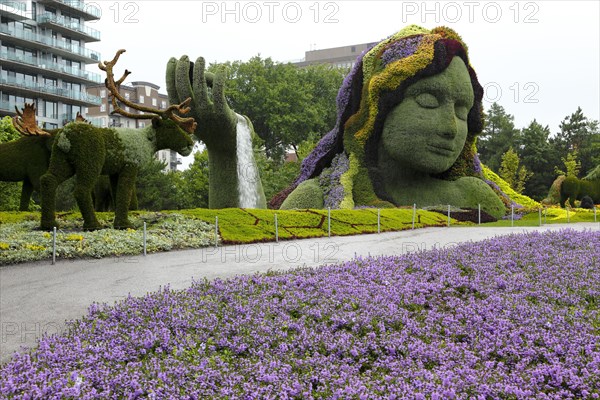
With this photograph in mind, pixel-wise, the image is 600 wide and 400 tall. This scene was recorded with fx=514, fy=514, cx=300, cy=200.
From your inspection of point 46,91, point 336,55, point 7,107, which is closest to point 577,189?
point 7,107

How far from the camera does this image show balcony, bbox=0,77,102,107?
1823 inches

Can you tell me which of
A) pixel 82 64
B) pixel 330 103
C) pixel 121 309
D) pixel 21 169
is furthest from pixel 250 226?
pixel 82 64

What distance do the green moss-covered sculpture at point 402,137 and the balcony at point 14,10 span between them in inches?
1408

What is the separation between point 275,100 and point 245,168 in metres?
25.5

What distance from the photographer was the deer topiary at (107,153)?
12648mm

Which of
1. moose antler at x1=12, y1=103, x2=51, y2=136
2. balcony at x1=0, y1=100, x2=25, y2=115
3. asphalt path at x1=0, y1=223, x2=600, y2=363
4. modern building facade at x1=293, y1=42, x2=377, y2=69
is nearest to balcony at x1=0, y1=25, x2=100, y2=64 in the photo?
balcony at x1=0, y1=100, x2=25, y2=115

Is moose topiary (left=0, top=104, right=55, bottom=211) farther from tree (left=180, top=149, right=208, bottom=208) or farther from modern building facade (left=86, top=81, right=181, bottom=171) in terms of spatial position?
modern building facade (left=86, top=81, right=181, bottom=171)

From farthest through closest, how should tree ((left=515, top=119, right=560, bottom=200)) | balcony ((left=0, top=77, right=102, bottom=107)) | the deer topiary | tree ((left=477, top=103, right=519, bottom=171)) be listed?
tree ((left=477, top=103, right=519, bottom=171))
tree ((left=515, top=119, right=560, bottom=200))
balcony ((left=0, top=77, right=102, bottom=107))
the deer topiary

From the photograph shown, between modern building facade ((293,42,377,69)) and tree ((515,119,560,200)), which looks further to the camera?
modern building facade ((293,42,377,69))

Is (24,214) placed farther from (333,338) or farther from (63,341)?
(333,338)

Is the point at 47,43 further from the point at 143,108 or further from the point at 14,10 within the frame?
the point at 143,108

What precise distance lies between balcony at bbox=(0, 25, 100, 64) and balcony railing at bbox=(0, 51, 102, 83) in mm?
1243

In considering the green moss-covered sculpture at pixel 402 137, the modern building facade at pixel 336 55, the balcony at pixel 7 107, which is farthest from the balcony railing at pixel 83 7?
the modern building facade at pixel 336 55

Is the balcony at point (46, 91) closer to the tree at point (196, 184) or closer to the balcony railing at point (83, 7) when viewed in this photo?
the balcony railing at point (83, 7)
